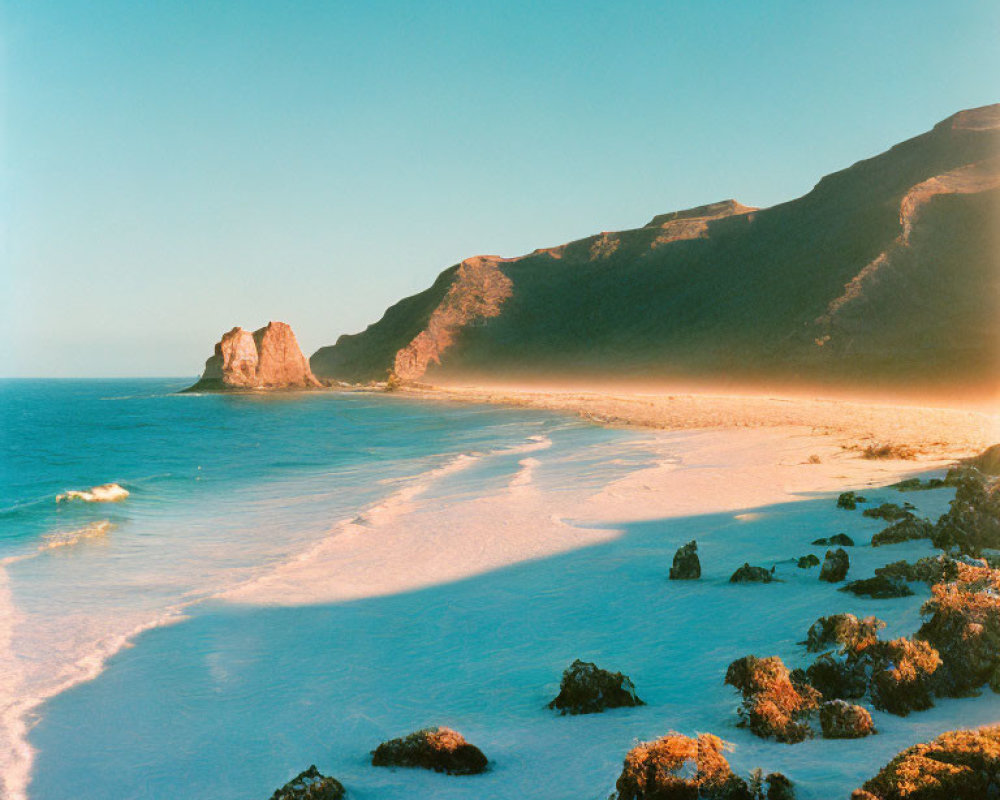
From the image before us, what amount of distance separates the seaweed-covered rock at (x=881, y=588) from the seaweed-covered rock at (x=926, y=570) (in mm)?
130

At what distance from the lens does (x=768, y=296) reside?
9200cm

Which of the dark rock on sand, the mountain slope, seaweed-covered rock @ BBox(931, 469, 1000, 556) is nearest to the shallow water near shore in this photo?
the dark rock on sand

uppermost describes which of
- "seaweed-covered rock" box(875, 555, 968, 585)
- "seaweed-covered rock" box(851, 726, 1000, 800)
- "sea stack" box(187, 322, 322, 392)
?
"sea stack" box(187, 322, 322, 392)

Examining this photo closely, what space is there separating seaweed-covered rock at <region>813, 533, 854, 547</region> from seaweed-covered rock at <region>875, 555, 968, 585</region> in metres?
1.73

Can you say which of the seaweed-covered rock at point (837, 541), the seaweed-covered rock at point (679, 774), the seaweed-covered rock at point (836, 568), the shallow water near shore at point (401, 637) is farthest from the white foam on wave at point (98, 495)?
the seaweed-covered rock at point (679, 774)

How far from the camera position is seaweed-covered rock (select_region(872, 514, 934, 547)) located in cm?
817

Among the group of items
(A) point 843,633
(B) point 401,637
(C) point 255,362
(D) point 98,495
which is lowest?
(D) point 98,495

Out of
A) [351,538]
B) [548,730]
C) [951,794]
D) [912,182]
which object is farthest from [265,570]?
[912,182]

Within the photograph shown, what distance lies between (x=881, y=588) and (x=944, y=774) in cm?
397

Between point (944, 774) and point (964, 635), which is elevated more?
point (944, 774)

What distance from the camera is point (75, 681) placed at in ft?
21.3

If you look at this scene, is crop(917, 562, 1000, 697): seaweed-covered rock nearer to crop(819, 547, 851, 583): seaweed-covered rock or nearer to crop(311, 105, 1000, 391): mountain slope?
crop(819, 547, 851, 583): seaweed-covered rock

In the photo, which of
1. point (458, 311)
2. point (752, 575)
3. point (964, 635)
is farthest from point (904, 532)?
point (458, 311)

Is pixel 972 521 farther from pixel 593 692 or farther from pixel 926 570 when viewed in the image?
pixel 593 692
